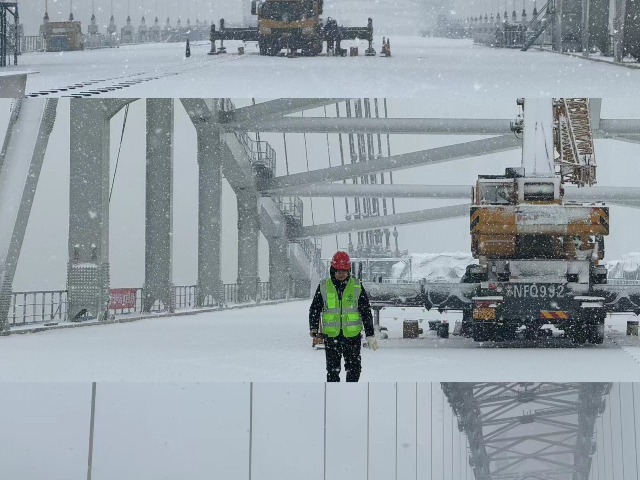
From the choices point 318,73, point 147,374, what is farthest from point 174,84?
point 147,374

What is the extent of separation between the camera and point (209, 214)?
3120 centimetres

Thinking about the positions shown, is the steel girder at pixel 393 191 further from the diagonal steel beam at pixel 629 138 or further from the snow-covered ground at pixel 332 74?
the snow-covered ground at pixel 332 74

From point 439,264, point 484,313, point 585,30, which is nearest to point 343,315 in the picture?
point 484,313

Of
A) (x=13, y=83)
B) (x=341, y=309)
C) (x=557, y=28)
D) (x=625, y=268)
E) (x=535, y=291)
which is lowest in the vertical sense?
(x=625, y=268)

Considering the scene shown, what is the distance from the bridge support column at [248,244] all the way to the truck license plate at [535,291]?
20851 mm

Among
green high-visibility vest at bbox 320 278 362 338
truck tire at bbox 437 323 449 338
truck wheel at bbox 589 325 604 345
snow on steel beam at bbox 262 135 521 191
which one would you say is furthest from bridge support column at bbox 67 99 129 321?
green high-visibility vest at bbox 320 278 362 338

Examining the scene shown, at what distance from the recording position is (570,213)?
1439 centimetres

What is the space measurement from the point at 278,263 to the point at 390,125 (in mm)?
12661

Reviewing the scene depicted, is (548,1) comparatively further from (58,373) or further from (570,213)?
(58,373)

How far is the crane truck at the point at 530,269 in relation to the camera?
1412 centimetres

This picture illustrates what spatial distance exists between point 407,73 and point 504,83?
1.41 m

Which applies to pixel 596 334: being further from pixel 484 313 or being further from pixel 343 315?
pixel 343 315

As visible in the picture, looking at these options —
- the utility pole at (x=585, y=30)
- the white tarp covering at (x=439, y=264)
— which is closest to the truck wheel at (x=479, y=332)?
the utility pole at (x=585, y=30)

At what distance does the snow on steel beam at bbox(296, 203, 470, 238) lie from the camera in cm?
3531
